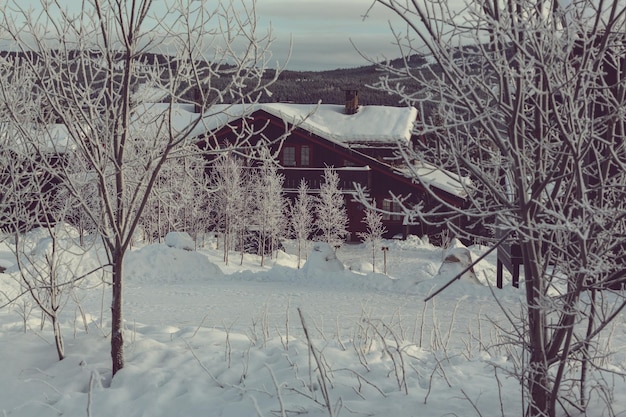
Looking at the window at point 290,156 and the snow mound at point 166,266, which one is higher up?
the window at point 290,156

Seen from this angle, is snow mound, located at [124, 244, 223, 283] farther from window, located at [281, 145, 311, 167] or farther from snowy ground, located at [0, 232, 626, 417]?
window, located at [281, 145, 311, 167]

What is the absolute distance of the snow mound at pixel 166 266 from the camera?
64.2ft

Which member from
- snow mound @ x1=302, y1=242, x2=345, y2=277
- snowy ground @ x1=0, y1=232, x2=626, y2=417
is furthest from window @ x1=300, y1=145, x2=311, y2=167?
snowy ground @ x1=0, y1=232, x2=626, y2=417

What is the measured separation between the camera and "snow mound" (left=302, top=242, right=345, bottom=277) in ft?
64.1

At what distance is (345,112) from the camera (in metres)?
36.6

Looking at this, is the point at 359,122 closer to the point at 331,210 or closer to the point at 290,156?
the point at 290,156

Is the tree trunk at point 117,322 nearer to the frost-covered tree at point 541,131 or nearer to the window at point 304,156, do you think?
the frost-covered tree at point 541,131

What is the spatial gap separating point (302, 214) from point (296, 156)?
17.9ft

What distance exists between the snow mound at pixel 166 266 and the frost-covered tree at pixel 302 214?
7205 mm

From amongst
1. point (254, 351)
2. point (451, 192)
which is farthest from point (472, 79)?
point (451, 192)

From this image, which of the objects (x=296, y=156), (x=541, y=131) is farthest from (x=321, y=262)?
(x=541, y=131)

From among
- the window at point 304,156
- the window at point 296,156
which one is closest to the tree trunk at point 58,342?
the window at point 296,156

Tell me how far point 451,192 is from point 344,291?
14252mm

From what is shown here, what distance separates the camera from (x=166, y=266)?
66.0 feet
